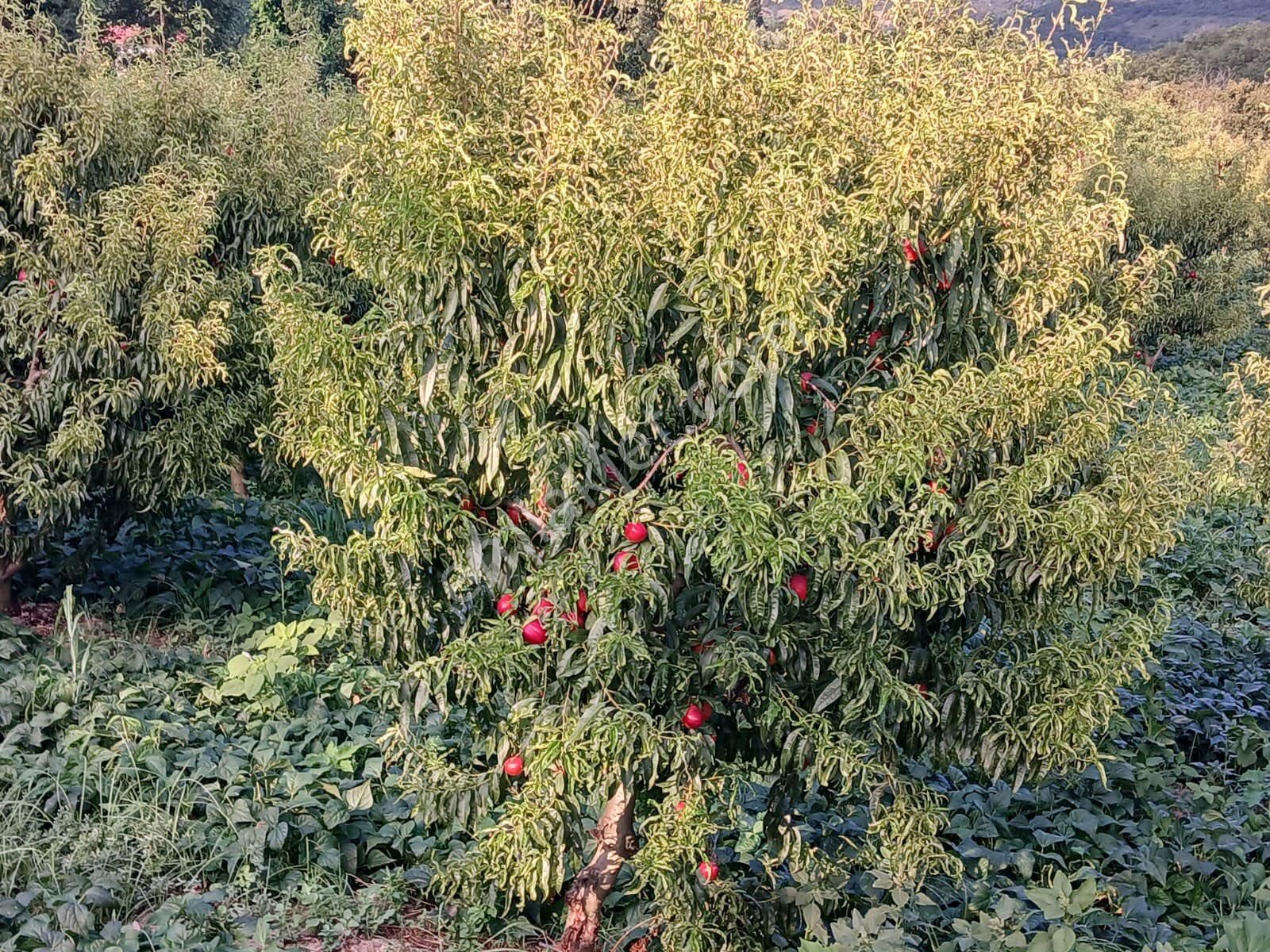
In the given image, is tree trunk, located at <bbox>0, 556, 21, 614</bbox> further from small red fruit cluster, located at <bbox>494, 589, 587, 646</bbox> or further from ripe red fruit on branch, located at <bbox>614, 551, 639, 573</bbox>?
ripe red fruit on branch, located at <bbox>614, 551, 639, 573</bbox>

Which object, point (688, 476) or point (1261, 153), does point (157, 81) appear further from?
point (1261, 153)

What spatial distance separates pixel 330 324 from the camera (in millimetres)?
3402

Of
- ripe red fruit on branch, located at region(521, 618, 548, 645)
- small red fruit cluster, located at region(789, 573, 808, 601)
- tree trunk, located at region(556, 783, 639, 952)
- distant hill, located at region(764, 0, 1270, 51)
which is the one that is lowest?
tree trunk, located at region(556, 783, 639, 952)

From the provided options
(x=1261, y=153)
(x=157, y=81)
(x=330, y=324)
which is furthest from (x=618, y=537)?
(x=1261, y=153)

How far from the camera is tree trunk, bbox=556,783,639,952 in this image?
3.98 m

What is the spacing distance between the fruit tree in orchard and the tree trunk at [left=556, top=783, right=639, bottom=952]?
1.31ft

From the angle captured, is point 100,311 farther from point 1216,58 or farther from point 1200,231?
point 1216,58

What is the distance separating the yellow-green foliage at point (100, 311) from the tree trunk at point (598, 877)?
3.41 metres

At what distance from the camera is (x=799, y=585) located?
313 cm

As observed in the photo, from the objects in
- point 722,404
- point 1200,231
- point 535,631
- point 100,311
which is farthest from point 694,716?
point 1200,231

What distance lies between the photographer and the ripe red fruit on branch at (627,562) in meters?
3.09

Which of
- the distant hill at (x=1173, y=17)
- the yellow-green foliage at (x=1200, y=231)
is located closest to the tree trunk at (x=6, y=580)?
the yellow-green foliage at (x=1200, y=231)

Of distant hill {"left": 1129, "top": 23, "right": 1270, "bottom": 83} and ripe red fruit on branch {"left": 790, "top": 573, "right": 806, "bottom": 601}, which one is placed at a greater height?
distant hill {"left": 1129, "top": 23, "right": 1270, "bottom": 83}

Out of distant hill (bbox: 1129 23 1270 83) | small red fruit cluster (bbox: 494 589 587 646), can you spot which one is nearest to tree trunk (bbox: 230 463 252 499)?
small red fruit cluster (bbox: 494 589 587 646)
